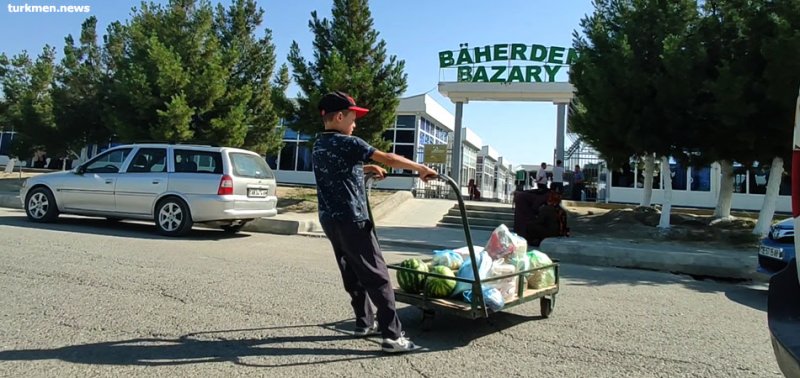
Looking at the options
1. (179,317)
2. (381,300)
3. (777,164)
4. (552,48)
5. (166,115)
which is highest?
(552,48)

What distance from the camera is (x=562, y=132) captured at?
23.8m

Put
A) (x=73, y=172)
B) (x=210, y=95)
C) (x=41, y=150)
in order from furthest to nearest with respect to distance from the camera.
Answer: (x=41, y=150) < (x=210, y=95) < (x=73, y=172)

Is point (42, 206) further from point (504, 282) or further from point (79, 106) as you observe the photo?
point (79, 106)

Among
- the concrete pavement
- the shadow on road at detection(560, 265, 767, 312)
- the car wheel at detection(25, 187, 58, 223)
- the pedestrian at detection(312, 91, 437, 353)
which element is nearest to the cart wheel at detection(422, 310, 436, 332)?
the pedestrian at detection(312, 91, 437, 353)

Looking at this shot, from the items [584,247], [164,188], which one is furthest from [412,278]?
[164,188]

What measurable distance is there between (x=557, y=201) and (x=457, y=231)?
320cm

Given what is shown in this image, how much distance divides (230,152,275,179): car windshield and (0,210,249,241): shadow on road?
1.25 m

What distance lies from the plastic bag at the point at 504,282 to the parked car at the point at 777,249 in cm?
417

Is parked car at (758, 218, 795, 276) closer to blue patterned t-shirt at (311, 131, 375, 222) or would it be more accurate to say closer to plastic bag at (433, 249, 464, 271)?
plastic bag at (433, 249, 464, 271)

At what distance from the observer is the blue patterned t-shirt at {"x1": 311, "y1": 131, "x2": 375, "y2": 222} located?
3691 mm

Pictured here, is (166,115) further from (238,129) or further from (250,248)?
(250,248)

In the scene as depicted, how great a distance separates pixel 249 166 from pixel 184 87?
888 cm

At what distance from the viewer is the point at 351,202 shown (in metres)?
3.72

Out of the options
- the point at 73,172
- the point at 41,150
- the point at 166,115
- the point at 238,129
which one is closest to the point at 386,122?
the point at 238,129
